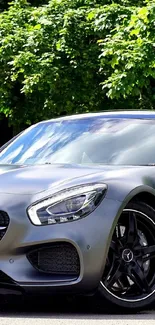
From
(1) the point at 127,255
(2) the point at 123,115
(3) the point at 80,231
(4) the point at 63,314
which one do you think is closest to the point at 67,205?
(3) the point at 80,231

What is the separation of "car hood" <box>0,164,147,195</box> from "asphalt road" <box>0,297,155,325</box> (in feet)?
2.51

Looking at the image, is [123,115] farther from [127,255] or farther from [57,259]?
[57,259]

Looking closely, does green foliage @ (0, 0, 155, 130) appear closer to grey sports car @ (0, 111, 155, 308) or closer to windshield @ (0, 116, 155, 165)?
Result: windshield @ (0, 116, 155, 165)

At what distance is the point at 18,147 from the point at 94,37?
15.8 metres

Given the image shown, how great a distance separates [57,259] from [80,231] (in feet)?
0.78

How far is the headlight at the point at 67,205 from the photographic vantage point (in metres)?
5.59

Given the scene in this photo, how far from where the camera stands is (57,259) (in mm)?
5629

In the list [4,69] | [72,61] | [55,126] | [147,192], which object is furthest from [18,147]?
[4,69]

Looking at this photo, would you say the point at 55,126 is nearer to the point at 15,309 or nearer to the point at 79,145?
the point at 79,145

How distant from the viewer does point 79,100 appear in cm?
2306

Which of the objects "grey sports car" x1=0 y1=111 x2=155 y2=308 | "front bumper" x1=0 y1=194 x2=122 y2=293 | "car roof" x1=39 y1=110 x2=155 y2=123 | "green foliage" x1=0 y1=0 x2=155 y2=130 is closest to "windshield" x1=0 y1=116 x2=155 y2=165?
"car roof" x1=39 y1=110 x2=155 y2=123

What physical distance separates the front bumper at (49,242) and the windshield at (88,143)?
3.33 ft

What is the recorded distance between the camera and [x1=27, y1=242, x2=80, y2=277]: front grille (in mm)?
5586

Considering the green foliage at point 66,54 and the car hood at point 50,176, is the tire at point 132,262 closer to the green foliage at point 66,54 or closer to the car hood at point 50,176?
the car hood at point 50,176
